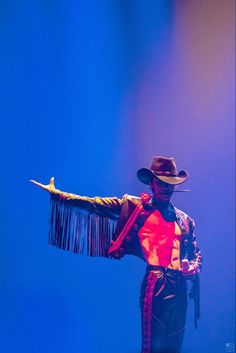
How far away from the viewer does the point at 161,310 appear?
7.89 ft

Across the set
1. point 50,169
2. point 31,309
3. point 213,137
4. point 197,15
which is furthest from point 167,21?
point 31,309

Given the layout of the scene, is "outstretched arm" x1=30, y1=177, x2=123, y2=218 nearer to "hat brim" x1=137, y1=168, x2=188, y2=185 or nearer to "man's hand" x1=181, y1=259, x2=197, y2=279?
"hat brim" x1=137, y1=168, x2=188, y2=185

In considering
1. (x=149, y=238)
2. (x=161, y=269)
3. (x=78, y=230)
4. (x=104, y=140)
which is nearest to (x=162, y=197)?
(x=149, y=238)

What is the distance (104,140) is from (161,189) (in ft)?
2.85

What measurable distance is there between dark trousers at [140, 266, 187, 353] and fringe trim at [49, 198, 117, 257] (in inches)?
12.0

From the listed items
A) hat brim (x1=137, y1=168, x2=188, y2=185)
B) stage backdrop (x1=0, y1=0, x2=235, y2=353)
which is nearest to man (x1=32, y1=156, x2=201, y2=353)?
hat brim (x1=137, y1=168, x2=188, y2=185)

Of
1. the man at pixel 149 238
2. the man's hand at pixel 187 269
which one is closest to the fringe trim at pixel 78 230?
the man at pixel 149 238

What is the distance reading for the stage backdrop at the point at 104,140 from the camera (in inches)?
118

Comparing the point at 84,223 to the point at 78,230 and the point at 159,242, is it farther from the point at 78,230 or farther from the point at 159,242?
the point at 159,242

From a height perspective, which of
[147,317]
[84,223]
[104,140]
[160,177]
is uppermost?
[104,140]

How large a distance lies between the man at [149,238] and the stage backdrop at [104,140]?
0.61 metres

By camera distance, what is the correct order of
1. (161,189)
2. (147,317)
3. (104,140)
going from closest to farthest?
1. (147,317)
2. (161,189)
3. (104,140)

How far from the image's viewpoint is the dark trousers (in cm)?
239

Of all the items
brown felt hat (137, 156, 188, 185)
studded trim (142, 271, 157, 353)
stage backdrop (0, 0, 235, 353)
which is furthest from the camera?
stage backdrop (0, 0, 235, 353)
